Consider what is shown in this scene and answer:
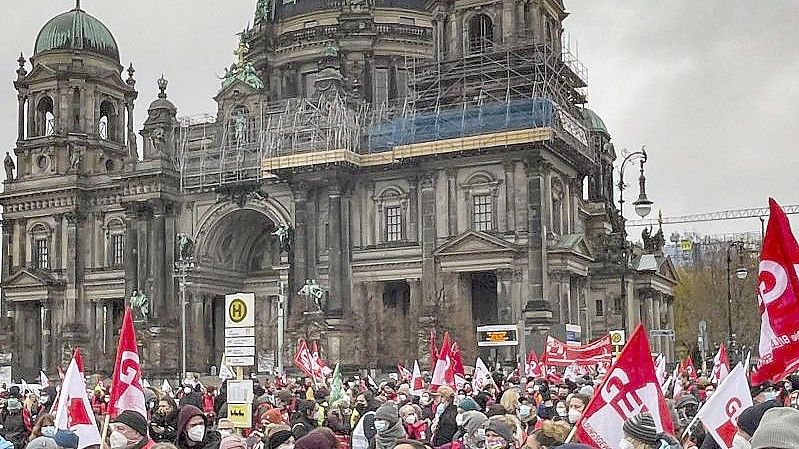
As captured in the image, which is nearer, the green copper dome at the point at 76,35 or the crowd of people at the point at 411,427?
the crowd of people at the point at 411,427

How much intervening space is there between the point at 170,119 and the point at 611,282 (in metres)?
29.5

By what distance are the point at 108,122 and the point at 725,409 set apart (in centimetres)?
7859

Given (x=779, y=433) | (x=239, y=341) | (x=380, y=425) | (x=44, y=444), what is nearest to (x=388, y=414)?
(x=380, y=425)

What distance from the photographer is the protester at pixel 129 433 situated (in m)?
9.38

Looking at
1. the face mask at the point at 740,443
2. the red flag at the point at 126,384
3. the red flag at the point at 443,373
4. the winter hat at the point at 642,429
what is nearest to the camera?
the winter hat at the point at 642,429

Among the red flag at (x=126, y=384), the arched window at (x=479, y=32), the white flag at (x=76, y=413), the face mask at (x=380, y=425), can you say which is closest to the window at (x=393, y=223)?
the arched window at (x=479, y=32)

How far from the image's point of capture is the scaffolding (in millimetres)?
64750

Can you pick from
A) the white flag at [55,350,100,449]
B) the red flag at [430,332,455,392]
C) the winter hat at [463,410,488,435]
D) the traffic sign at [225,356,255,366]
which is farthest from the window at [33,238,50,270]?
the winter hat at [463,410,488,435]

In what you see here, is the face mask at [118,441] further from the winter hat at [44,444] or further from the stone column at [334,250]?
the stone column at [334,250]

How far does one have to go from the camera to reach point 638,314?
75062 mm

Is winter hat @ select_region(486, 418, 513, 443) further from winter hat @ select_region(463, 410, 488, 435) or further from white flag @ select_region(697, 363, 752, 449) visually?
white flag @ select_region(697, 363, 752, 449)

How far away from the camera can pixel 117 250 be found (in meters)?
77.4

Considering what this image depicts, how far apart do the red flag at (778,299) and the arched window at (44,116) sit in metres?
77.4

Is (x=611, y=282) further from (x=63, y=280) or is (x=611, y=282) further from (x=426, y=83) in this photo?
(x=63, y=280)
